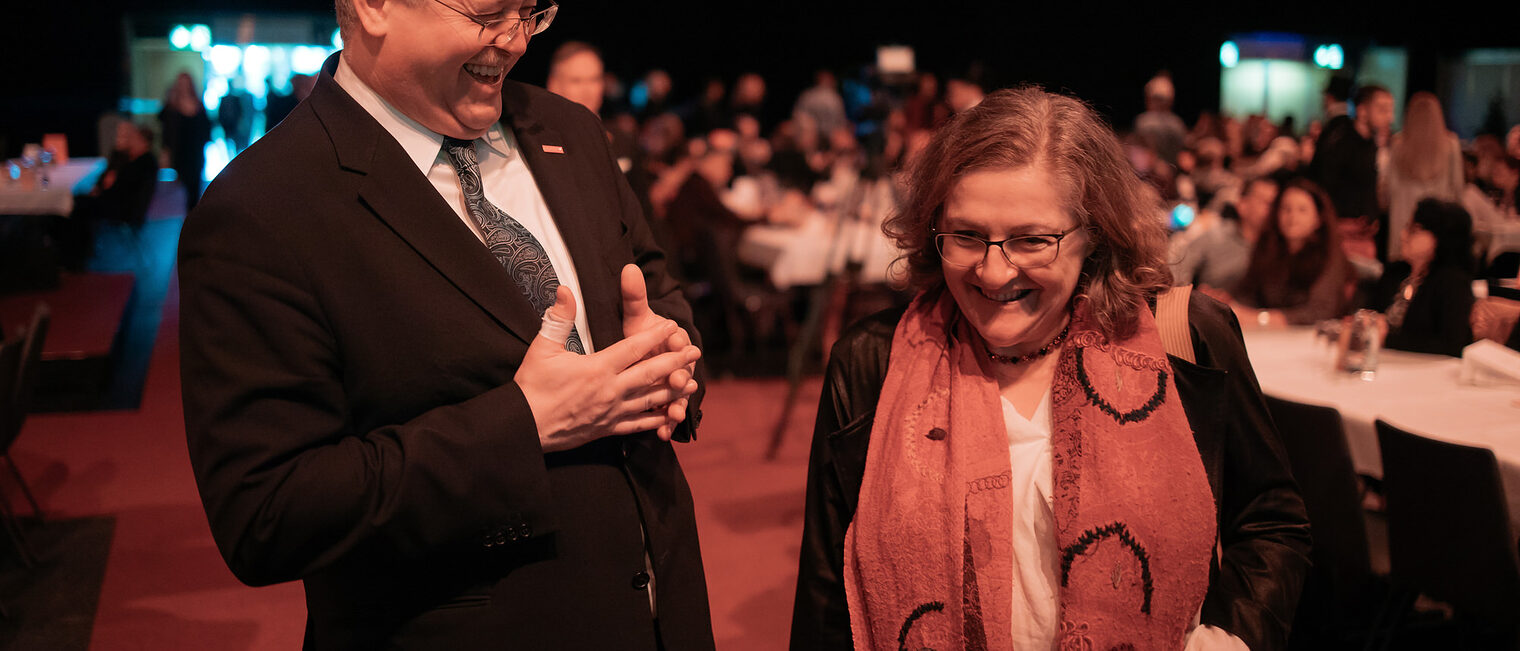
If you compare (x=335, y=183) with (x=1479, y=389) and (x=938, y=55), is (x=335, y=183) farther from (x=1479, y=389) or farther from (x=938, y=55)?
(x=938, y=55)

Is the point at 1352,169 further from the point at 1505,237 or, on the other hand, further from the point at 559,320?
the point at 559,320

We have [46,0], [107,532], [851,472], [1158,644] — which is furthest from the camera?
[46,0]

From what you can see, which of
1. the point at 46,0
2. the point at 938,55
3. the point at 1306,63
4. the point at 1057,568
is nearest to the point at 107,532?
the point at 1057,568

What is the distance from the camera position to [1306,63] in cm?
1764

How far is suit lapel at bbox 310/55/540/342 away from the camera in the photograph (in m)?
1.17

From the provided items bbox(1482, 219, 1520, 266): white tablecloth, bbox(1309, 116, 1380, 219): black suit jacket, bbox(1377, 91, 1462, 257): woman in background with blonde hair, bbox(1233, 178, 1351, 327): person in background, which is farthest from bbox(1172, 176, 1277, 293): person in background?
bbox(1482, 219, 1520, 266): white tablecloth

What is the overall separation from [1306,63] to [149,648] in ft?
63.1

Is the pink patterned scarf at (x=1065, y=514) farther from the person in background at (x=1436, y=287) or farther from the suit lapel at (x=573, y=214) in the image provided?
the person in background at (x=1436, y=287)

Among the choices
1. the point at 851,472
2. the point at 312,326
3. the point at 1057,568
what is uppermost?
the point at 312,326

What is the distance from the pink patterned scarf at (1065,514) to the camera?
4.44 feet

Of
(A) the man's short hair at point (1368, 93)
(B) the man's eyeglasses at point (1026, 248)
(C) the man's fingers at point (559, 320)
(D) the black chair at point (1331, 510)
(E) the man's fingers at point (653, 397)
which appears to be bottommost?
(D) the black chair at point (1331, 510)

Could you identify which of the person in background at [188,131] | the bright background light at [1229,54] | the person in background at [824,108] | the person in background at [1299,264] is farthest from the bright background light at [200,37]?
the bright background light at [1229,54]

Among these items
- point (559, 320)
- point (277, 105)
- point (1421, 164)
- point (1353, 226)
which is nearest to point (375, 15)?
point (559, 320)

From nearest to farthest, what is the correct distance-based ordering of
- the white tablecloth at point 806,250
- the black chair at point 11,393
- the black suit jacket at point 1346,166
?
the black chair at point 11,393
the white tablecloth at point 806,250
the black suit jacket at point 1346,166
